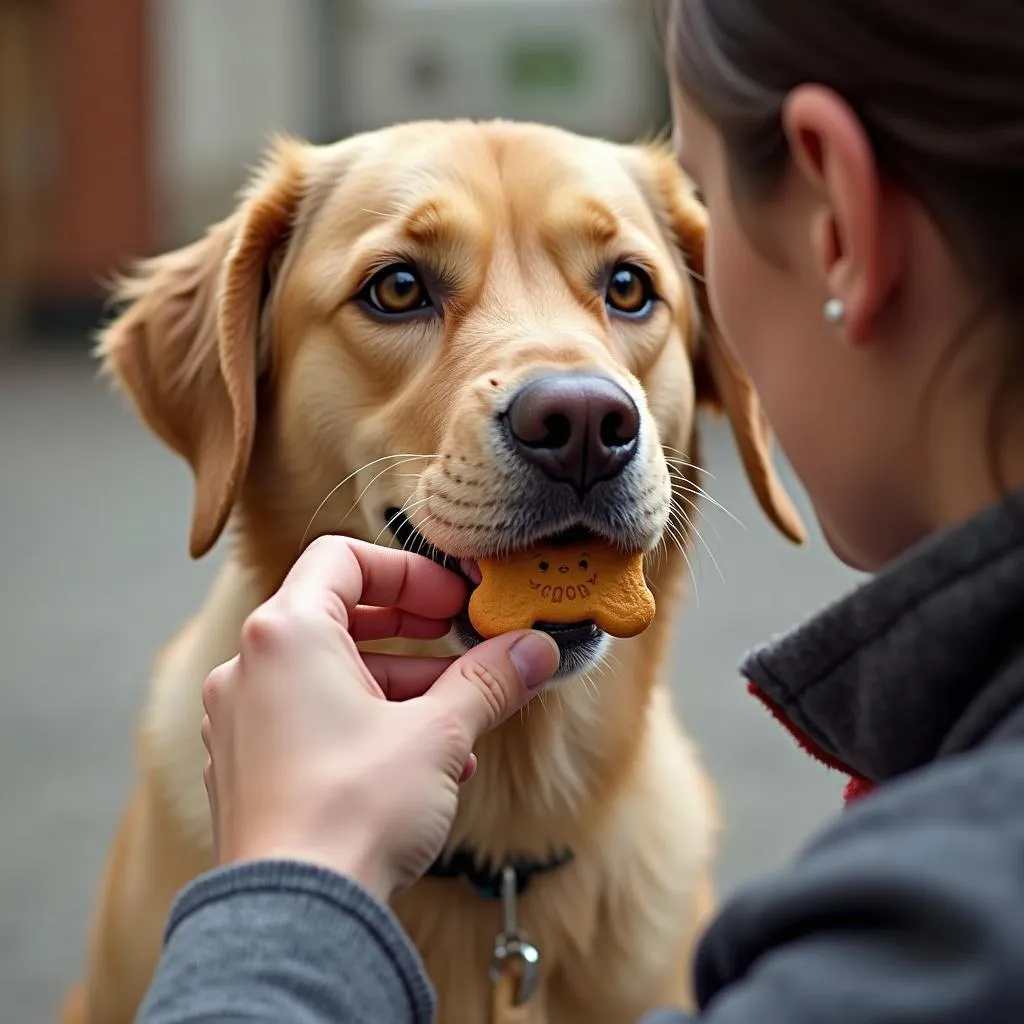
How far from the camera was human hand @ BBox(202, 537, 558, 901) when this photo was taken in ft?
3.39

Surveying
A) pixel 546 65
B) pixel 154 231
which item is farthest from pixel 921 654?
pixel 546 65

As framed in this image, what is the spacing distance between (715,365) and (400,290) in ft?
1.83

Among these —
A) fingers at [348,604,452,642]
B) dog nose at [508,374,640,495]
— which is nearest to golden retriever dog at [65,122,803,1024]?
dog nose at [508,374,640,495]

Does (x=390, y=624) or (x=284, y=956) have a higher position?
(x=284, y=956)

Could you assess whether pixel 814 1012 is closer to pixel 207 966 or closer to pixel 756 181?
pixel 207 966

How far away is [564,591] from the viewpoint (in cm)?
160

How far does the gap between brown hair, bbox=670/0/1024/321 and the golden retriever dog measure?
72 cm

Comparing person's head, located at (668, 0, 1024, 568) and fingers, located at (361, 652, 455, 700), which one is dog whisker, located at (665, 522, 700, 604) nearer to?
fingers, located at (361, 652, 455, 700)

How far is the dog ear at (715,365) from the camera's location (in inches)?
87.6

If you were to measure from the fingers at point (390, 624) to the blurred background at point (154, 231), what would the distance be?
2425 millimetres

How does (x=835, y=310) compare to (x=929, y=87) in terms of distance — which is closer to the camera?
(x=929, y=87)

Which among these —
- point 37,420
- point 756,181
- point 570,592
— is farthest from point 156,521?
point 756,181

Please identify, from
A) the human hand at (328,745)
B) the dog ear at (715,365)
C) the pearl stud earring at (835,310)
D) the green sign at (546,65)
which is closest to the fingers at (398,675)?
the human hand at (328,745)

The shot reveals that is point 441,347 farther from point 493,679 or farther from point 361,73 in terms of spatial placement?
point 361,73
